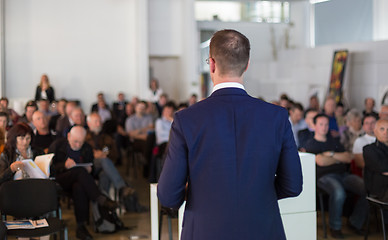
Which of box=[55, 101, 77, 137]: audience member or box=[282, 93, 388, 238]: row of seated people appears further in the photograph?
box=[55, 101, 77, 137]: audience member

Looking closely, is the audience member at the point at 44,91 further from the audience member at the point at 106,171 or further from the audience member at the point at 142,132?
the audience member at the point at 106,171

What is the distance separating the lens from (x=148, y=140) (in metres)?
8.54

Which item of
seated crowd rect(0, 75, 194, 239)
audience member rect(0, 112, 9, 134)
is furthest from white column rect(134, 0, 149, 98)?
audience member rect(0, 112, 9, 134)

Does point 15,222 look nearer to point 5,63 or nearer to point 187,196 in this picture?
point 187,196

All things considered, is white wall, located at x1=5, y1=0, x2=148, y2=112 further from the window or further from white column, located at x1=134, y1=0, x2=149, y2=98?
the window

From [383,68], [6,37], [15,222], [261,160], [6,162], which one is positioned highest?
[6,37]

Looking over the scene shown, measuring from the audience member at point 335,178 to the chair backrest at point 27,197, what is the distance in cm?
272

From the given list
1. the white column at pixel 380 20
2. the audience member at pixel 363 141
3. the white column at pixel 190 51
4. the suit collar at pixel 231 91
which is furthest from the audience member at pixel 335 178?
the white column at pixel 190 51

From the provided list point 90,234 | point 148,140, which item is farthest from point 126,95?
point 90,234

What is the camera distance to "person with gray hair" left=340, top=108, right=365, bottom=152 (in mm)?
6509

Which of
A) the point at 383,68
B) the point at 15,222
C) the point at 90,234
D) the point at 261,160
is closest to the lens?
the point at 261,160

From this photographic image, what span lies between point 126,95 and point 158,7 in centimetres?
253

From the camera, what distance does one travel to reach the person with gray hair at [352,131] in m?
6.51

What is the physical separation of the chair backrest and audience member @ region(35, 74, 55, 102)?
914cm
